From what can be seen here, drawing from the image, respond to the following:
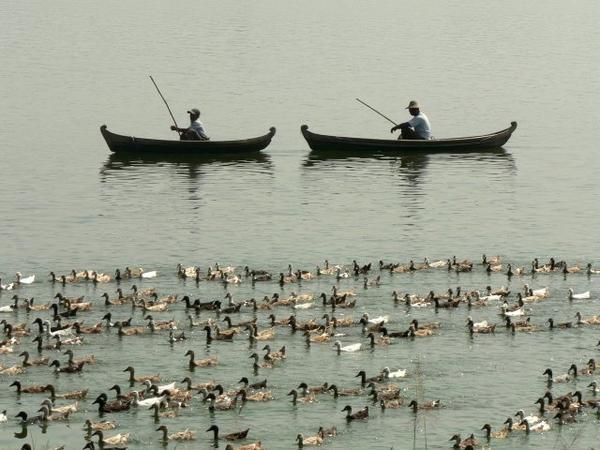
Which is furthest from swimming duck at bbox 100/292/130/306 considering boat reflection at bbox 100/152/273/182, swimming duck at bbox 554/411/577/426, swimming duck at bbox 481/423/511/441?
boat reflection at bbox 100/152/273/182

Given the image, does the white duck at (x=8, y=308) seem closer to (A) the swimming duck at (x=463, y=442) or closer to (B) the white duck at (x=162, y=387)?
(B) the white duck at (x=162, y=387)

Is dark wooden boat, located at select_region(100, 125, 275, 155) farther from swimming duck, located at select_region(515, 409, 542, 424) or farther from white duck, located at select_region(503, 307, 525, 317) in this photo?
swimming duck, located at select_region(515, 409, 542, 424)

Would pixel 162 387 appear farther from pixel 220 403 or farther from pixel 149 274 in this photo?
pixel 149 274

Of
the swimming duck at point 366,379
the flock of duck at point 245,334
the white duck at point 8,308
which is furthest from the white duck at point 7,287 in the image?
the swimming duck at point 366,379

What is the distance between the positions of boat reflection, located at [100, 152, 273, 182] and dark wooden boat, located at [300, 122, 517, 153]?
2.26m

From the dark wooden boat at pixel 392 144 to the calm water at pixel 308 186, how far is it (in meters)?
0.54

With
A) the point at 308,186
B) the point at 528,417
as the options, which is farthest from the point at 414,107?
the point at 528,417

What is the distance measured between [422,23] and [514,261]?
85.0 m

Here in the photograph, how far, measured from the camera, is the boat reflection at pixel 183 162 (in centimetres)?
6456

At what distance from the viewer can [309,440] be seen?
31.7m

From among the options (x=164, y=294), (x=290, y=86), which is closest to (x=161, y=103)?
(x=290, y=86)

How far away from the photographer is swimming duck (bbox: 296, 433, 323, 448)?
104 feet

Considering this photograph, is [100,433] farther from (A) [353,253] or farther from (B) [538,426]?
(A) [353,253]

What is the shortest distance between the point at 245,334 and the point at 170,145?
27.8 metres
